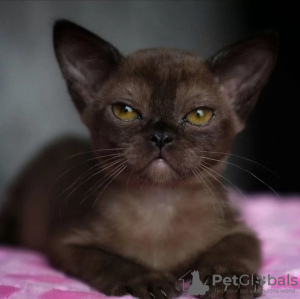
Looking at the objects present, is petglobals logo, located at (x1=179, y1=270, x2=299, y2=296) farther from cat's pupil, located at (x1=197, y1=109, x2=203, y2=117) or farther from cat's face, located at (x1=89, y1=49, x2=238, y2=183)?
cat's pupil, located at (x1=197, y1=109, x2=203, y2=117)

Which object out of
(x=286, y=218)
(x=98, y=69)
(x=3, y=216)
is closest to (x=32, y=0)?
(x=98, y=69)

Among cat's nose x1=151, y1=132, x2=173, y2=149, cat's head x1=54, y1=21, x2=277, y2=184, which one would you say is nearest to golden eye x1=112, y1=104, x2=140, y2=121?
cat's head x1=54, y1=21, x2=277, y2=184

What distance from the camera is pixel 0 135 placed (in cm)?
181

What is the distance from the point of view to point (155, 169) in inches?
46.6

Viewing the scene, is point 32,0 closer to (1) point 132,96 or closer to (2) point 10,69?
(2) point 10,69

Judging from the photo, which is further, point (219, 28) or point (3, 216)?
point (219, 28)

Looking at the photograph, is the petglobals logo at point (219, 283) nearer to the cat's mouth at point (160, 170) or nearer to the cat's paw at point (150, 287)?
the cat's paw at point (150, 287)

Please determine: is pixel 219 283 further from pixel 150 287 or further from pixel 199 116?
pixel 199 116

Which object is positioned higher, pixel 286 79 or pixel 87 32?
pixel 286 79

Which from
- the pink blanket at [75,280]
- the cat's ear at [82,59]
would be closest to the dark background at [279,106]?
the pink blanket at [75,280]

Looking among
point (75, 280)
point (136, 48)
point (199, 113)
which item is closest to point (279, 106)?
point (136, 48)

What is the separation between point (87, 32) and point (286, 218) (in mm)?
1092

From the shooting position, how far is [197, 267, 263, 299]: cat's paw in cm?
108

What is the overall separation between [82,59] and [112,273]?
0.58m
